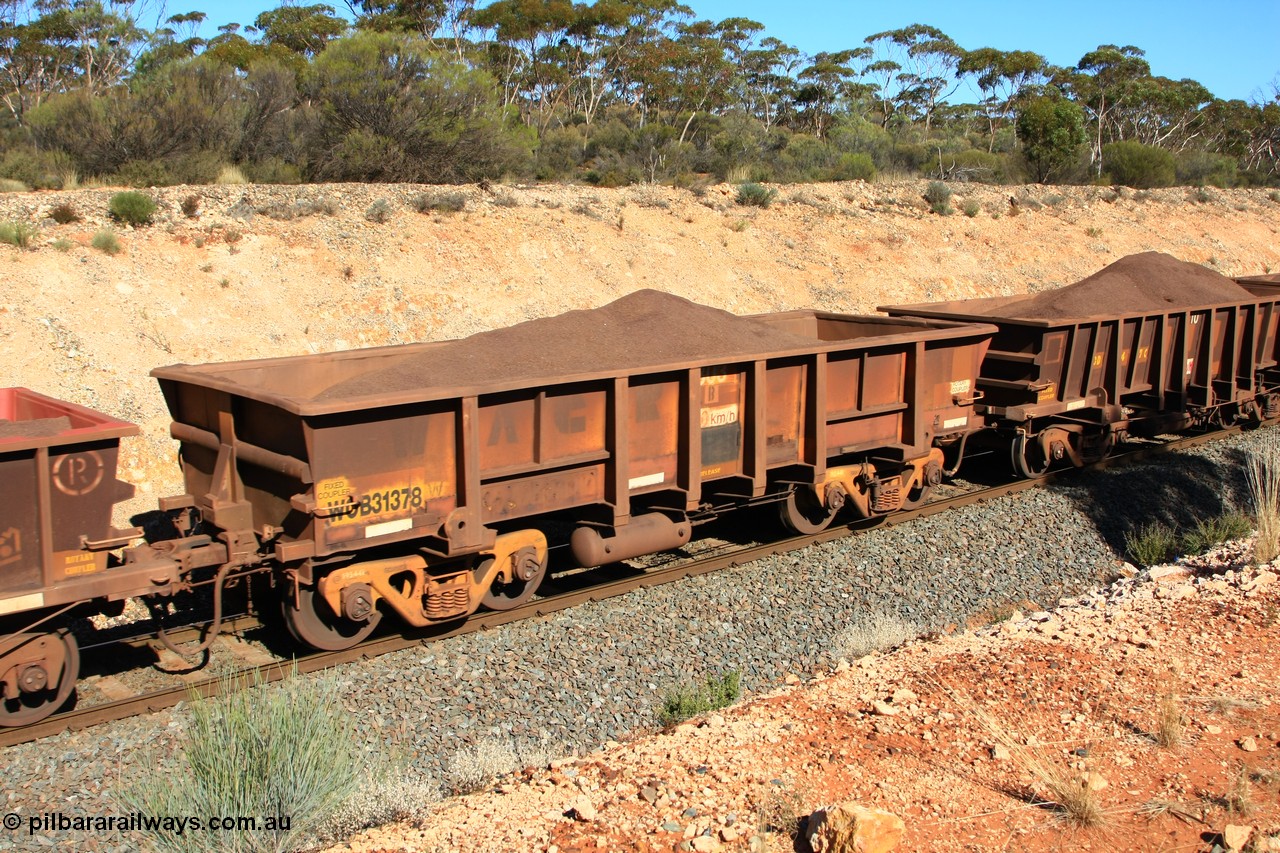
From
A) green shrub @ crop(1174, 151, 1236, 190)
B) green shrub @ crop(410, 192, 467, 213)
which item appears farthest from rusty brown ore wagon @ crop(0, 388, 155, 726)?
green shrub @ crop(1174, 151, 1236, 190)

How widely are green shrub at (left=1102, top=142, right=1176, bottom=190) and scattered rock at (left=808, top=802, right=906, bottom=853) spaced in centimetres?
4186

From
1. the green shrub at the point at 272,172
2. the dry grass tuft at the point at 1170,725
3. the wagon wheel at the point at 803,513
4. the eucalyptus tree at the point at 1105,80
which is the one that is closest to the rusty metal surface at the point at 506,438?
the wagon wheel at the point at 803,513

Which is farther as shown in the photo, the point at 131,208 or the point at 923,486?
the point at 131,208

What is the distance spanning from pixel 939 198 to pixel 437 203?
52.3 ft

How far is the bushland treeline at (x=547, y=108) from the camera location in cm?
2436

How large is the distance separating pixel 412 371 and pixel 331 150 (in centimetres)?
1836

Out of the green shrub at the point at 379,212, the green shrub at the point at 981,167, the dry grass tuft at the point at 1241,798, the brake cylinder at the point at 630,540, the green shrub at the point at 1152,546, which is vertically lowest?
the green shrub at the point at 1152,546

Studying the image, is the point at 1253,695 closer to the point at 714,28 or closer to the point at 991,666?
the point at 991,666

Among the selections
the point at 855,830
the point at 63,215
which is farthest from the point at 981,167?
the point at 855,830

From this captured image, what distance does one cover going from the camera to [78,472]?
21.6ft

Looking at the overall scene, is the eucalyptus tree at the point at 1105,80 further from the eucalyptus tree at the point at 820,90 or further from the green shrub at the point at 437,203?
the green shrub at the point at 437,203

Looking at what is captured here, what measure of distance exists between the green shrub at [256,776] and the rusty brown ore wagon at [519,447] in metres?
1.79

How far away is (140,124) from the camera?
23.0 m

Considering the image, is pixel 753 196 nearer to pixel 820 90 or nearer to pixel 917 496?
pixel 917 496
